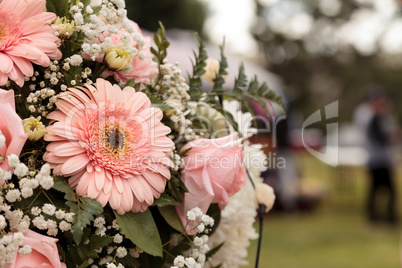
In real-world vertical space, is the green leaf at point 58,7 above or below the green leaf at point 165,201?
above

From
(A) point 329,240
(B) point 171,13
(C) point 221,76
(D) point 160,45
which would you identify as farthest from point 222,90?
(B) point 171,13

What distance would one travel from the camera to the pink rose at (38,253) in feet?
1.78

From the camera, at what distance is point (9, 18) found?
62 centimetres

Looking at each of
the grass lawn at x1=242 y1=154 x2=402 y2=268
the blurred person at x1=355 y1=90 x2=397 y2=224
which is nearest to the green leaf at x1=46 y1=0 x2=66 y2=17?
the grass lawn at x1=242 y1=154 x2=402 y2=268

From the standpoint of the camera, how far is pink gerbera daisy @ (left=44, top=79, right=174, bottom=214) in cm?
58

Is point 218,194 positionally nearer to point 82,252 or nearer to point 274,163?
point 82,252

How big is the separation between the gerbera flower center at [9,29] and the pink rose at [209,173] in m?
0.30

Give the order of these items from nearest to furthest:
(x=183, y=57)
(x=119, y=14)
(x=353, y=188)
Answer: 1. (x=119, y=14)
2. (x=183, y=57)
3. (x=353, y=188)

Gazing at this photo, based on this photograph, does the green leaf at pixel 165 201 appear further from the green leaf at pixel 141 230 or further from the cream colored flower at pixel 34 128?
the cream colored flower at pixel 34 128

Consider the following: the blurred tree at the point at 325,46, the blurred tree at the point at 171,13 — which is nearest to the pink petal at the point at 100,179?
the blurred tree at the point at 171,13

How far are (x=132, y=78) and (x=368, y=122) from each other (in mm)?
5560

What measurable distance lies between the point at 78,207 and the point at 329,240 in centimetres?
507

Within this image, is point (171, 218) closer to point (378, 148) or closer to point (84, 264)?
point (84, 264)

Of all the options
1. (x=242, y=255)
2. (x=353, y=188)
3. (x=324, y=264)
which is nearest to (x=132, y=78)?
(x=242, y=255)
